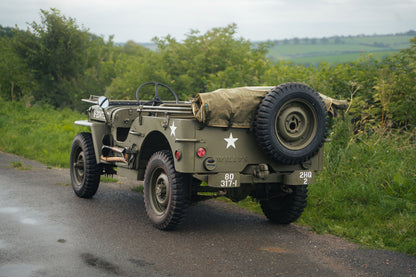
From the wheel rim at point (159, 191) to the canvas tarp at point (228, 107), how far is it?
3.16 ft

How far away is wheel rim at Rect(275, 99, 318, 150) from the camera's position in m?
5.58

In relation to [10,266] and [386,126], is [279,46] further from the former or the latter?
[10,266]

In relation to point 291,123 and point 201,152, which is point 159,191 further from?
point 291,123

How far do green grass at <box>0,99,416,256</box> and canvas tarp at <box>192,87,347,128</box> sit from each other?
167 centimetres

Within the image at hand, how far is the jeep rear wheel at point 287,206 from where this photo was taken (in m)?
6.20

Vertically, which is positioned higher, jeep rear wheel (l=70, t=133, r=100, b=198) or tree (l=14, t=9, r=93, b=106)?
tree (l=14, t=9, r=93, b=106)

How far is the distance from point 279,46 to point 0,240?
87165 millimetres

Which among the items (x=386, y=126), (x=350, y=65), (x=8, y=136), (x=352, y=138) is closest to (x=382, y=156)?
(x=352, y=138)

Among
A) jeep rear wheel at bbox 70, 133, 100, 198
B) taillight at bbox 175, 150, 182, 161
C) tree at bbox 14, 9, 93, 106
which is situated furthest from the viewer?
tree at bbox 14, 9, 93, 106

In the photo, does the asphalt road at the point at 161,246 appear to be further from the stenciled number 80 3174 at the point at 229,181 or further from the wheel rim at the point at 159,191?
the stenciled number 80 3174 at the point at 229,181

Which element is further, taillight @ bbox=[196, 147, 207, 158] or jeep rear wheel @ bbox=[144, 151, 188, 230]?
jeep rear wheel @ bbox=[144, 151, 188, 230]

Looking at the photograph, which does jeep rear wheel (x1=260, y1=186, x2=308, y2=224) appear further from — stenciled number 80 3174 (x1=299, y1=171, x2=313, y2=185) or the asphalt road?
stenciled number 80 3174 (x1=299, y1=171, x2=313, y2=185)

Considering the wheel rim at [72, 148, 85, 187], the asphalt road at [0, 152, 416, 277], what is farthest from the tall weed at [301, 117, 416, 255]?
the wheel rim at [72, 148, 85, 187]

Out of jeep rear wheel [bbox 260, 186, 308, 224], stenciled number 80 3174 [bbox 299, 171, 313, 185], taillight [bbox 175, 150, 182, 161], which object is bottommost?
jeep rear wheel [bbox 260, 186, 308, 224]
